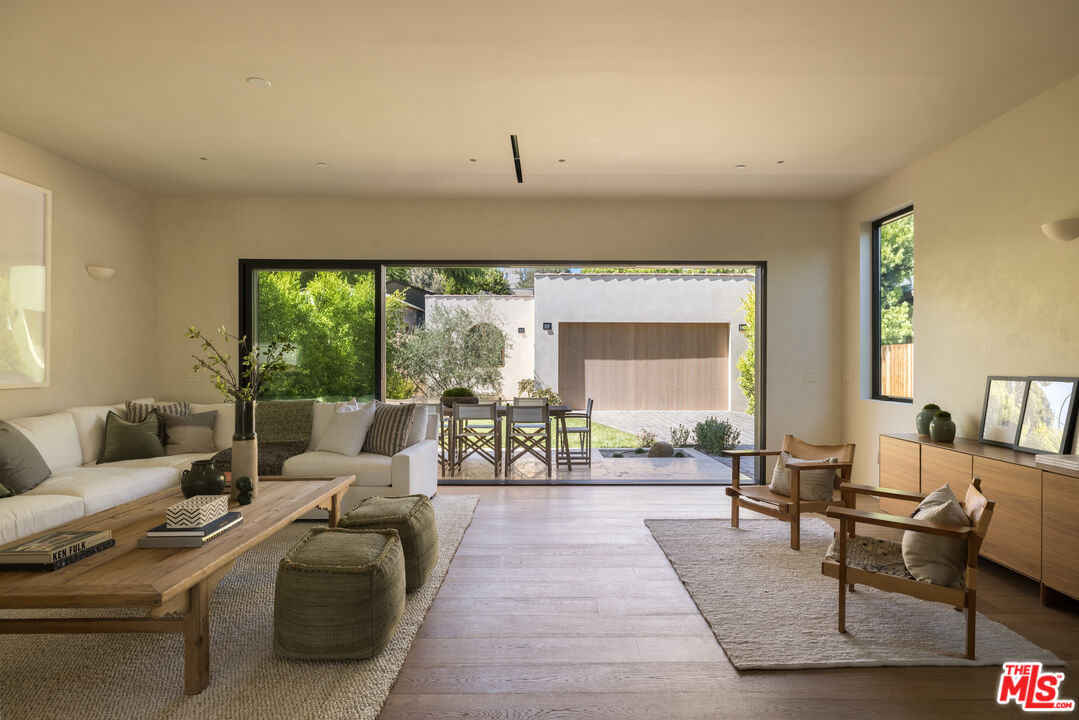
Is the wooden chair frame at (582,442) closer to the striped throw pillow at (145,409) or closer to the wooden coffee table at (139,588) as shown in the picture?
the striped throw pillow at (145,409)

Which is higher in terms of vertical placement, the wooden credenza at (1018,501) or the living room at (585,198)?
the living room at (585,198)

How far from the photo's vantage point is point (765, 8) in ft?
8.93

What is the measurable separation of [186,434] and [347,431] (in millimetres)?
1275

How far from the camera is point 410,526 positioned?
319 centimetres

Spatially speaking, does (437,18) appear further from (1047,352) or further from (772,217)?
(772,217)

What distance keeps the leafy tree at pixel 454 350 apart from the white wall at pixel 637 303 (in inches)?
28.5

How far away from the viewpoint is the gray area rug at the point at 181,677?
212 centimetres

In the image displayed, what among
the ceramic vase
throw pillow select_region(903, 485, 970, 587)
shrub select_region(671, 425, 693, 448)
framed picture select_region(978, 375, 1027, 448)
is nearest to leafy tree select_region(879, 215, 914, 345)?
framed picture select_region(978, 375, 1027, 448)

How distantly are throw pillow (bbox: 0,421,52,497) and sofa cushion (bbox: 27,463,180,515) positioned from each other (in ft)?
0.21

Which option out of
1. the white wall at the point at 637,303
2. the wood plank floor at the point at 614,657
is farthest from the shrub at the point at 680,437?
the wood plank floor at the point at 614,657

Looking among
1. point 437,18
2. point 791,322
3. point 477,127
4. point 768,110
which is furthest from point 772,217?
point 437,18

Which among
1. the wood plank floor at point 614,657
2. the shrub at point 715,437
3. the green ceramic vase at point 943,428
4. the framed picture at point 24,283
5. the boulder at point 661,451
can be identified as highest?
the framed picture at point 24,283

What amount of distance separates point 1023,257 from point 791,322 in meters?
2.31

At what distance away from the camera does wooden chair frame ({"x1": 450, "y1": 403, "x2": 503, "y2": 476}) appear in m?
6.51
